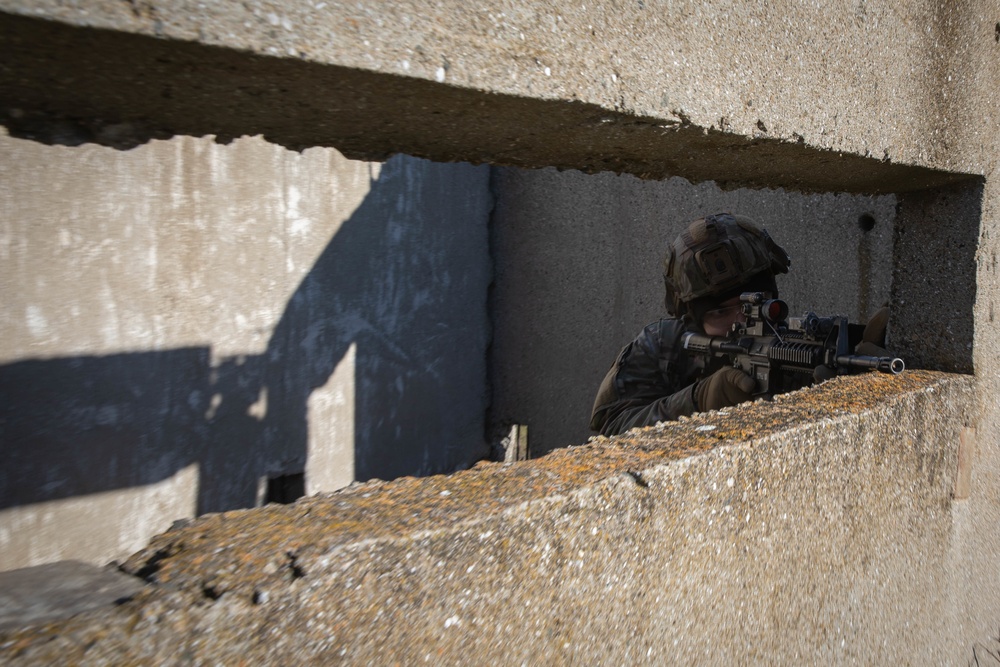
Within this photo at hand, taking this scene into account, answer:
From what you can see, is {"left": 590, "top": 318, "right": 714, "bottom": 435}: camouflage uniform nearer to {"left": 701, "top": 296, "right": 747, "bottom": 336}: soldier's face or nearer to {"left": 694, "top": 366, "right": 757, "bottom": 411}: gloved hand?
{"left": 701, "top": 296, "right": 747, "bottom": 336}: soldier's face

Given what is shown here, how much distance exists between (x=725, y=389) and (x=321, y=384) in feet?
7.97

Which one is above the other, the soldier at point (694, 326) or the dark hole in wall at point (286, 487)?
the soldier at point (694, 326)

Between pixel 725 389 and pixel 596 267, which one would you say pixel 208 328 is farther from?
pixel 725 389

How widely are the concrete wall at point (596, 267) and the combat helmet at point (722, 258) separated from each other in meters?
0.31

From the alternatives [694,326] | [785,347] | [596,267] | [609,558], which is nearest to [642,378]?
[694,326]

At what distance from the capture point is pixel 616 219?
4.32 meters

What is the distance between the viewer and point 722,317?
288 centimetres

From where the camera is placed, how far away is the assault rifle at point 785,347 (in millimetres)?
1959

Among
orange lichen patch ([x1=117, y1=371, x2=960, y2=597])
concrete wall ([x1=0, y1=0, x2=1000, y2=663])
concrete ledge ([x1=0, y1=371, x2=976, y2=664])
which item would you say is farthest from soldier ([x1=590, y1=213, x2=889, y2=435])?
orange lichen patch ([x1=117, y1=371, x2=960, y2=597])

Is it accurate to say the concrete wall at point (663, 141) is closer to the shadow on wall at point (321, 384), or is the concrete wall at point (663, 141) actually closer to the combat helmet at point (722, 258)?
the combat helmet at point (722, 258)

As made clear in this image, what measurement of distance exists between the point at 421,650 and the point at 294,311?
3320 millimetres

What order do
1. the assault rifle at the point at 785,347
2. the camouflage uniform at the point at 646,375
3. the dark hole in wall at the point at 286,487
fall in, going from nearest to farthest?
1. the assault rifle at the point at 785,347
2. the camouflage uniform at the point at 646,375
3. the dark hole in wall at the point at 286,487

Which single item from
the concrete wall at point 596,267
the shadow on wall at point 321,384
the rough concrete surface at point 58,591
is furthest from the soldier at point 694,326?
the rough concrete surface at point 58,591

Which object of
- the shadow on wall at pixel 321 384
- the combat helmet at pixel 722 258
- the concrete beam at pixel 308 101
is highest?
the concrete beam at pixel 308 101
